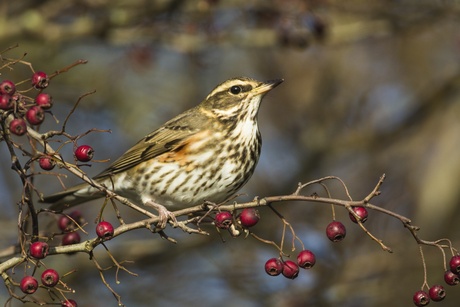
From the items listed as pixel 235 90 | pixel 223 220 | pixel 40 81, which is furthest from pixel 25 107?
pixel 235 90

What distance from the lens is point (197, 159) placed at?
5.82 meters

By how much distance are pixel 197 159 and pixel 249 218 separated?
2.02m

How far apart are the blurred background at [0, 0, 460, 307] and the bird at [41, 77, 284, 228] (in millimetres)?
1125

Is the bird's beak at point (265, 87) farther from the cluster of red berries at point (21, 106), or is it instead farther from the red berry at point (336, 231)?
the cluster of red berries at point (21, 106)

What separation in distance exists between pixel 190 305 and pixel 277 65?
3371mm

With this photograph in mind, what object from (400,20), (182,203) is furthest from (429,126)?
(182,203)

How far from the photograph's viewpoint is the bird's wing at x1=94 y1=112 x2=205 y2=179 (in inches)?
240

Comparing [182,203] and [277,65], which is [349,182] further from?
[182,203]

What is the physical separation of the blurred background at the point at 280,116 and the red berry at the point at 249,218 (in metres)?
3.09

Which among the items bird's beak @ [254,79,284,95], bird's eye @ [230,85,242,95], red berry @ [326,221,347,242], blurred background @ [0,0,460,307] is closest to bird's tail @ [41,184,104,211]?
blurred background @ [0,0,460,307]

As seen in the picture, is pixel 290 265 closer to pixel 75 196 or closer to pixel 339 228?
pixel 339 228

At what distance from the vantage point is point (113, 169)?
6.20m

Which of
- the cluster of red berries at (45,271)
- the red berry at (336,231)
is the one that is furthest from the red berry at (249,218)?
the cluster of red berries at (45,271)

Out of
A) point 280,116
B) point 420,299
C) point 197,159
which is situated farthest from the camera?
point 280,116
